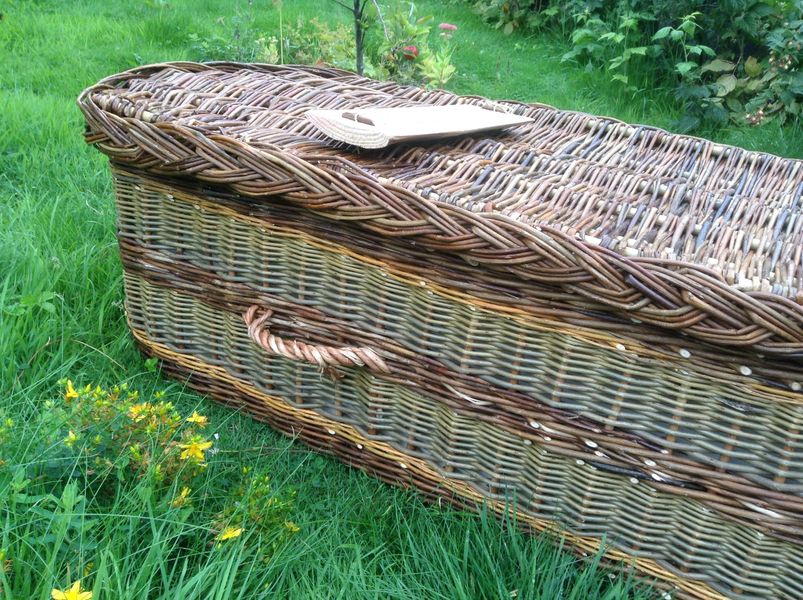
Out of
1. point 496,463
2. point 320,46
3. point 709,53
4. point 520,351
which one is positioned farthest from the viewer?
point 320,46

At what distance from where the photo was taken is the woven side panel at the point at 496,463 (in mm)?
1361

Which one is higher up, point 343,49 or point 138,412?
point 138,412

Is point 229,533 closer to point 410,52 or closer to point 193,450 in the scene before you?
point 193,450

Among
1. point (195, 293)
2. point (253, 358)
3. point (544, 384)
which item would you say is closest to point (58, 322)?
point (195, 293)

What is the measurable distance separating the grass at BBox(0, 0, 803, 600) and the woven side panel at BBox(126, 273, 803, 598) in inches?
3.3

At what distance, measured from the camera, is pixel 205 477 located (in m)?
1.61

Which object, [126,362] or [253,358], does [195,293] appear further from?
[126,362]

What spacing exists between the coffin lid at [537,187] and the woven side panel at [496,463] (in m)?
0.35

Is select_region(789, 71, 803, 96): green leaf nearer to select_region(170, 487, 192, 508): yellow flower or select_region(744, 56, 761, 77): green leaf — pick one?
select_region(744, 56, 761, 77): green leaf

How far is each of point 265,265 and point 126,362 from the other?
2.00 feet

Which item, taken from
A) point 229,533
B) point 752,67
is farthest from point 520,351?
point 752,67

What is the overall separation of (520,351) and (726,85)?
3009mm

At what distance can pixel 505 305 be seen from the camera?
1410 millimetres

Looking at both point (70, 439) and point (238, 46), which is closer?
point (70, 439)
